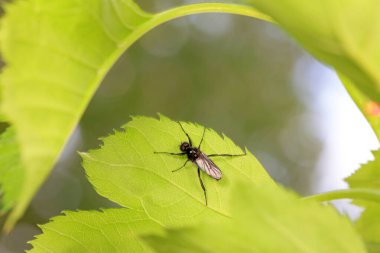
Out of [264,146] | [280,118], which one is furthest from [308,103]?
[264,146]

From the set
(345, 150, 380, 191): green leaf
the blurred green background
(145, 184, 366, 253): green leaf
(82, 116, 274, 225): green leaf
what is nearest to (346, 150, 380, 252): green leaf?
(345, 150, 380, 191): green leaf

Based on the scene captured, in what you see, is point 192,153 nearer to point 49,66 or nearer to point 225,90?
point 49,66

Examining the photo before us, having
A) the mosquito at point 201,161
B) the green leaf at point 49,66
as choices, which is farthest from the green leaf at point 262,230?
the mosquito at point 201,161

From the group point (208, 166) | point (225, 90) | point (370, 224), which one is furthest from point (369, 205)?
point (225, 90)

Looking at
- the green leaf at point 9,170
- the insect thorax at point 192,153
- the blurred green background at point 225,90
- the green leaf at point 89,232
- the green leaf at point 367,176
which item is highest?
the blurred green background at point 225,90

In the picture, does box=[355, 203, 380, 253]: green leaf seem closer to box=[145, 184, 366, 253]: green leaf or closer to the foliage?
the foliage

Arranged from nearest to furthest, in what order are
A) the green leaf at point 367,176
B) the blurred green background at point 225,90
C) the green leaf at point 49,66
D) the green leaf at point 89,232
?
the green leaf at point 49,66
the green leaf at point 89,232
the green leaf at point 367,176
the blurred green background at point 225,90

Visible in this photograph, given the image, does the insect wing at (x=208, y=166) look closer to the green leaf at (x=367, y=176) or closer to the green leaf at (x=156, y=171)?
the green leaf at (x=156, y=171)
